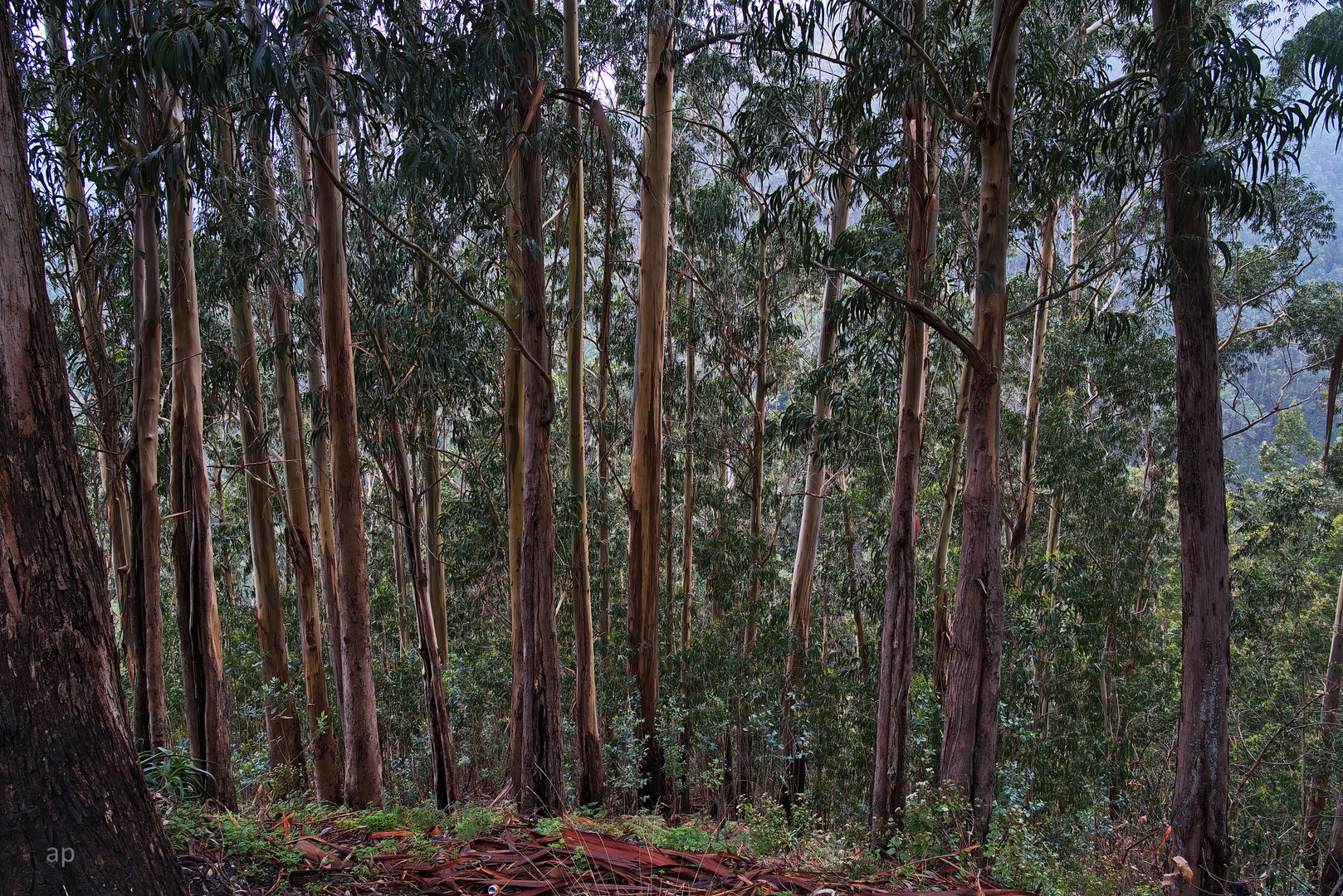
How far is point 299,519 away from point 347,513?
2.77 m

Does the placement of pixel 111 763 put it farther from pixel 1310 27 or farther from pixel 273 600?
pixel 1310 27

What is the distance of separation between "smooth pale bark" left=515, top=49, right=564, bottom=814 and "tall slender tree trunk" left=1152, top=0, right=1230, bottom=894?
3.94 metres

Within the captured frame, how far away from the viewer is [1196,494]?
5.00 meters

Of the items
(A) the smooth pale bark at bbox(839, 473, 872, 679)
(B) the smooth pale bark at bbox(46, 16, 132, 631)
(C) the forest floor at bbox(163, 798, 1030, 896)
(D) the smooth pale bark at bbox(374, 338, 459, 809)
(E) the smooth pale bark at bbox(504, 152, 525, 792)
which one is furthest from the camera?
(A) the smooth pale bark at bbox(839, 473, 872, 679)

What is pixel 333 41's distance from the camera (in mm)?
3586

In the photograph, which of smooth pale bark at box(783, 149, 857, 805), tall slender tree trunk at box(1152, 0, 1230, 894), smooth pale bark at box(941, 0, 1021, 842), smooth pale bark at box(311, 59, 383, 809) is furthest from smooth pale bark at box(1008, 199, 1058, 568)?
smooth pale bark at box(311, 59, 383, 809)

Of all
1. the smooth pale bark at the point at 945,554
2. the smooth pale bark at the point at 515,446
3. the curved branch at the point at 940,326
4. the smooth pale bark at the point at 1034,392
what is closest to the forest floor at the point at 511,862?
the curved branch at the point at 940,326

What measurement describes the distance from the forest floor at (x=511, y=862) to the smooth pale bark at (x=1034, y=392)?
704 cm

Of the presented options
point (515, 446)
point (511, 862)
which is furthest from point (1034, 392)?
point (511, 862)

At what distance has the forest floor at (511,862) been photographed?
247 centimetres

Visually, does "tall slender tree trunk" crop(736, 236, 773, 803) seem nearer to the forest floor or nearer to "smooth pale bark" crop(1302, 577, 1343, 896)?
"smooth pale bark" crop(1302, 577, 1343, 896)

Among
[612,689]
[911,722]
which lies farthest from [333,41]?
[911,722]

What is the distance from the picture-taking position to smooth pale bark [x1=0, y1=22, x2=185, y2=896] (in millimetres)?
1598

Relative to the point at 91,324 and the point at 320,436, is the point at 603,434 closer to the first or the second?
the point at 320,436
